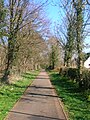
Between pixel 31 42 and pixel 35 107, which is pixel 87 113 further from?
pixel 31 42

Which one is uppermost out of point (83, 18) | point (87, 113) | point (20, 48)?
point (83, 18)

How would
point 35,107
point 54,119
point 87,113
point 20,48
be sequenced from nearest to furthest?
point 54,119 < point 87,113 < point 35,107 < point 20,48

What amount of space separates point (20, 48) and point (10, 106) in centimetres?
2089

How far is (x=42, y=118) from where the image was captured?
12.7m

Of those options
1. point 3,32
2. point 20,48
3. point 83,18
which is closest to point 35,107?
point 3,32

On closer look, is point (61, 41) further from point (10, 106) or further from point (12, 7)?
point (10, 106)

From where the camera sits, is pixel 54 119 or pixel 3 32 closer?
pixel 54 119

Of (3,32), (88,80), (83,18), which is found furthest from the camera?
(83,18)

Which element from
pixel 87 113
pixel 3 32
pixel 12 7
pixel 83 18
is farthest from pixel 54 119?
pixel 12 7

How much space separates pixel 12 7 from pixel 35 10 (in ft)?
7.41

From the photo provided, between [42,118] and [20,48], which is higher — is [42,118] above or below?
below

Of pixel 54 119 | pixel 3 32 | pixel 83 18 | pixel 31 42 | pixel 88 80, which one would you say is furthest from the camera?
pixel 31 42

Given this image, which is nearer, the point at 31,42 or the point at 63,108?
the point at 63,108

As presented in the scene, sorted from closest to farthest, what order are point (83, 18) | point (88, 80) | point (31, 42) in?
point (88, 80)
point (83, 18)
point (31, 42)
